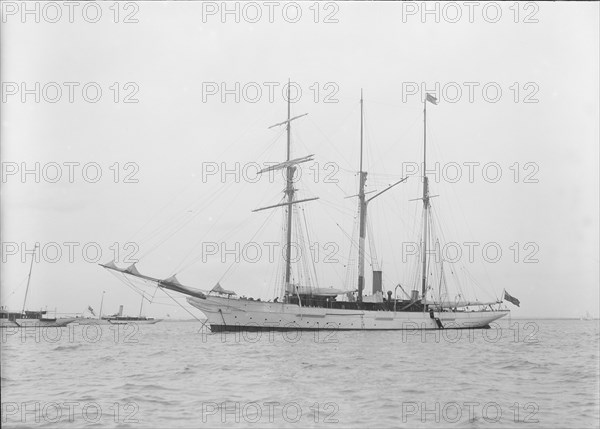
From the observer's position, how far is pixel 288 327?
5253cm

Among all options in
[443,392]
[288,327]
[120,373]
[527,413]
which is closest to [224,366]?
[120,373]

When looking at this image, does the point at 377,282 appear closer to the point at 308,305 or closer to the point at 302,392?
the point at 308,305

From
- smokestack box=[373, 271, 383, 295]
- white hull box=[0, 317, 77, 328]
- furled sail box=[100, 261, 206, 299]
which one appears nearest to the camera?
furled sail box=[100, 261, 206, 299]

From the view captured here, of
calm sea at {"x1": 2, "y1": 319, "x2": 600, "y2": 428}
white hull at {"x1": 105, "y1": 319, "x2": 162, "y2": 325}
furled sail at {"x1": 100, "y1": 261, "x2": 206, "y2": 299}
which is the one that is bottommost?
white hull at {"x1": 105, "y1": 319, "x2": 162, "y2": 325}

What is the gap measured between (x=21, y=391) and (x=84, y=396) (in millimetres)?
2605

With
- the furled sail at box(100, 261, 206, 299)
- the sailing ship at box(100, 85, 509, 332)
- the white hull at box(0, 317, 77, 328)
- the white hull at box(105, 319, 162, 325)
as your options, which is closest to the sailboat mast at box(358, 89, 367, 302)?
the sailing ship at box(100, 85, 509, 332)

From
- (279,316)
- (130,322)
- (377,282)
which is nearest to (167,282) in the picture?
(279,316)

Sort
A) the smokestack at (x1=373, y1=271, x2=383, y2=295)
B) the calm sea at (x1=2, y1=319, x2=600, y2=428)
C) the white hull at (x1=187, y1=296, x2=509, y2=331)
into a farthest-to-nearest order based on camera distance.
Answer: the smokestack at (x1=373, y1=271, x2=383, y2=295) < the white hull at (x1=187, y1=296, x2=509, y2=331) < the calm sea at (x1=2, y1=319, x2=600, y2=428)

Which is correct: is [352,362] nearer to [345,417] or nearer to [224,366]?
[224,366]

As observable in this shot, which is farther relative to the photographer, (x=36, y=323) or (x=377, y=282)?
(x=36, y=323)

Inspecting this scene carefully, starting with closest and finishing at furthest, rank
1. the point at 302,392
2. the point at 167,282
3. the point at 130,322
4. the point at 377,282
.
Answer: the point at 302,392, the point at 167,282, the point at 377,282, the point at 130,322

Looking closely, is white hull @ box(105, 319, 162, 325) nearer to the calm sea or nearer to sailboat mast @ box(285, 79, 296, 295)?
sailboat mast @ box(285, 79, 296, 295)

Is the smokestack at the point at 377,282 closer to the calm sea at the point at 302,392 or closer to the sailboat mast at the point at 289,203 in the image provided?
the sailboat mast at the point at 289,203

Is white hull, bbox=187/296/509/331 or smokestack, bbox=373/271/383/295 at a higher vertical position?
smokestack, bbox=373/271/383/295
